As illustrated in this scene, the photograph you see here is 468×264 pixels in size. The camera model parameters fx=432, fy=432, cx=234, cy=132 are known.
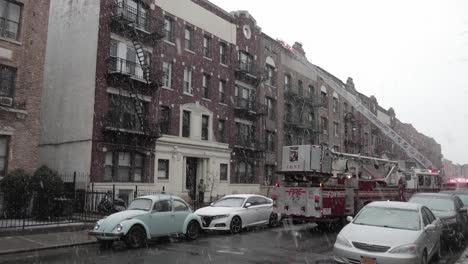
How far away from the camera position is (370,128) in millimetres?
57969

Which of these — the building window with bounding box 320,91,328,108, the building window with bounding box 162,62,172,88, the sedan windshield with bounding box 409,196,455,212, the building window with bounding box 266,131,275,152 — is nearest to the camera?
the sedan windshield with bounding box 409,196,455,212

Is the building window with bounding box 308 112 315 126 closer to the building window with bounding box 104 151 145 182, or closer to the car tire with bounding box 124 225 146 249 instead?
the building window with bounding box 104 151 145 182

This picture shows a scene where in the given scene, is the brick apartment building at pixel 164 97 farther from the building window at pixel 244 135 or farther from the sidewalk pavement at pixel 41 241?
the sidewalk pavement at pixel 41 241

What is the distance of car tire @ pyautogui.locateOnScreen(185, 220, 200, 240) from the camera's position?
14539 millimetres

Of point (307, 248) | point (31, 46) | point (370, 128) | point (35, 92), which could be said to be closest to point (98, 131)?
point (35, 92)

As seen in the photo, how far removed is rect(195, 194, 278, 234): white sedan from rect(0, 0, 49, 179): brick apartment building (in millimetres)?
8917

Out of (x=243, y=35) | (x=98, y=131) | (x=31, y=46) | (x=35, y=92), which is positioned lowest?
(x=98, y=131)

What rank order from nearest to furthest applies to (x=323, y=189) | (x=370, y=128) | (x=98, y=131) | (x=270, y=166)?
1. (x=323, y=189)
2. (x=98, y=131)
3. (x=270, y=166)
4. (x=370, y=128)

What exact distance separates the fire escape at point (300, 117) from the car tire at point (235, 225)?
23162 mm

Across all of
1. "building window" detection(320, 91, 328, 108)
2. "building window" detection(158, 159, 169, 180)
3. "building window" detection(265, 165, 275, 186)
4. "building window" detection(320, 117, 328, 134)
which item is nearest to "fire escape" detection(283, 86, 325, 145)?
"building window" detection(320, 91, 328, 108)

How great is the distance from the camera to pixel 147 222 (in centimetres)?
1318

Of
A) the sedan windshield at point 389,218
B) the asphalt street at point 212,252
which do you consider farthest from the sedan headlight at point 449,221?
the sedan windshield at point 389,218

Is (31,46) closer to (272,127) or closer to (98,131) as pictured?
(98,131)

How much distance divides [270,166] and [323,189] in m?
20.4
